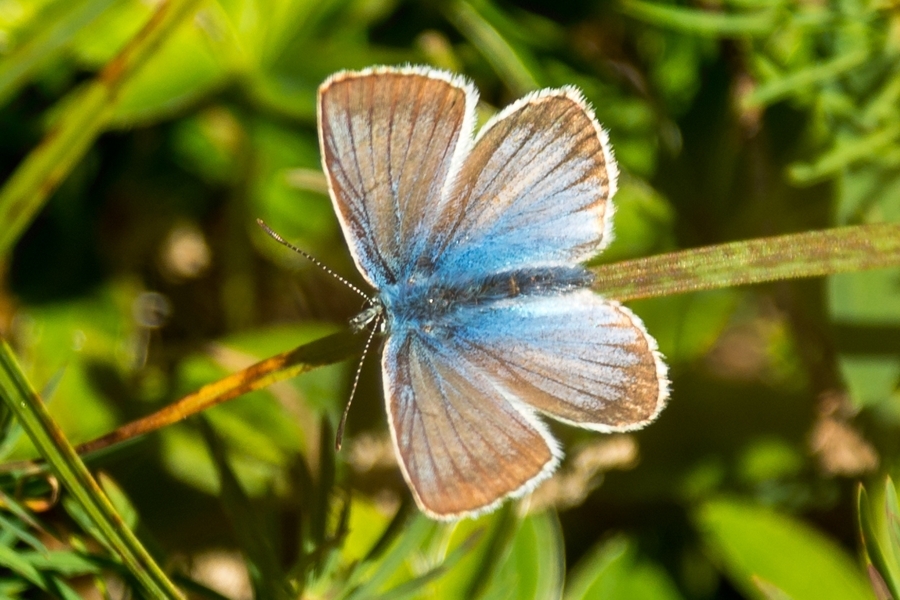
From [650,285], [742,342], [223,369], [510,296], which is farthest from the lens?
[742,342]

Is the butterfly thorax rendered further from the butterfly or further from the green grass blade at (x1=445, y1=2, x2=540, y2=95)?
the green grass blade at (x1=445, y1=2, x2=540, y2=95)

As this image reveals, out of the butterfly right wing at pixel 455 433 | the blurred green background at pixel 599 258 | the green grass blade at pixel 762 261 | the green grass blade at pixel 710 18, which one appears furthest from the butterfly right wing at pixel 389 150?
the green grass blade at pixel 710 18

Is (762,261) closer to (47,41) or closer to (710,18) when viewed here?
(710,18)

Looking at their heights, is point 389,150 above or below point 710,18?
above

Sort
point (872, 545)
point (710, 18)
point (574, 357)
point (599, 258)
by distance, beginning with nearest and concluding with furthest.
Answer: point (872, 545) → point (574, 357) → point (710, 18) → point (599, 258)

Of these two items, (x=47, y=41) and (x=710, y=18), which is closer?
(x=47, y=41)

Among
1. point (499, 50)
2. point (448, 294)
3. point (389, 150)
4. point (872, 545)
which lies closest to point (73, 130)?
point (389, 150)

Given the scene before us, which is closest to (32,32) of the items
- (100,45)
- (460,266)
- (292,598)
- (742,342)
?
(100,45)

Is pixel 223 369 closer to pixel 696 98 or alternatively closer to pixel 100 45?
pixel 100 45
